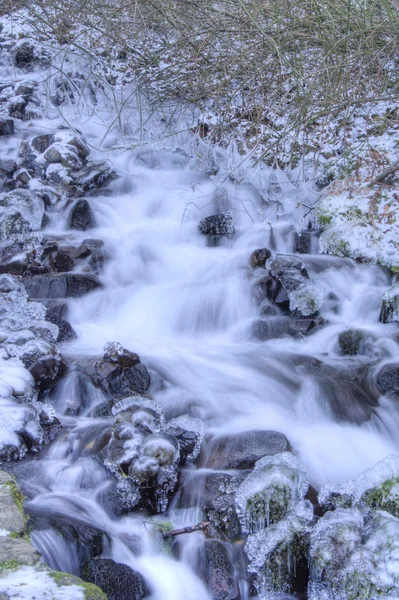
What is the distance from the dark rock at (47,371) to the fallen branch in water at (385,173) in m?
4.00

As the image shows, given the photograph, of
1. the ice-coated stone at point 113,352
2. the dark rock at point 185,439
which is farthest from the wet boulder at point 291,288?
the dark rock at point 185,439

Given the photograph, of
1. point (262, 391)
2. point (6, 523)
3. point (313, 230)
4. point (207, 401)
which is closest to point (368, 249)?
point (313, 230)

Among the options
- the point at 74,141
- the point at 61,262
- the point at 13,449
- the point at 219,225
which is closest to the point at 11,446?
the point at 13,449

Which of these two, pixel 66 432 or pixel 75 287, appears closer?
pixel 66 432

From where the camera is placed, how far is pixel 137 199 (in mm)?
7348

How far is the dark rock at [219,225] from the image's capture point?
6508mm

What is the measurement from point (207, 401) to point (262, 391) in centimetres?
45

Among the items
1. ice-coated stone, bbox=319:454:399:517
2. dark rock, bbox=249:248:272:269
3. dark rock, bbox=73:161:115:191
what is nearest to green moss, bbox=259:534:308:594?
ice-coated stone, bbox=319:454:399:517

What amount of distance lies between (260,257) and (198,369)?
1.63 m

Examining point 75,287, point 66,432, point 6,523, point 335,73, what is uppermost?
point 335,73

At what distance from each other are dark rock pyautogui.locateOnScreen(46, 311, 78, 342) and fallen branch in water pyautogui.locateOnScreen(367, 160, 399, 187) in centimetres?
359

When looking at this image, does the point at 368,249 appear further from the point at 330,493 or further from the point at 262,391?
the point at 330,493

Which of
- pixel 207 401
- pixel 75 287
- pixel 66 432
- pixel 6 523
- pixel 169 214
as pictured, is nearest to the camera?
pixel 6 523

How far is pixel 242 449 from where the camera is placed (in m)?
3.45
